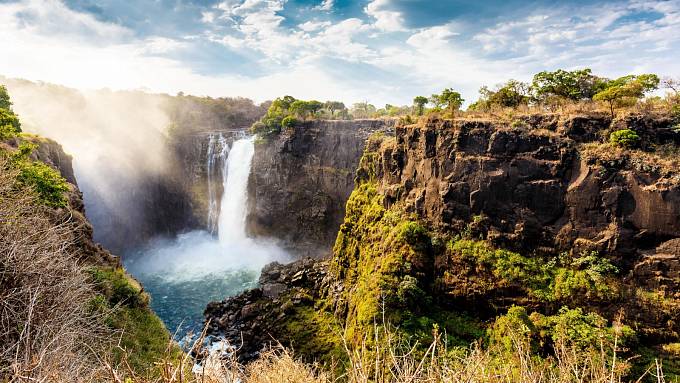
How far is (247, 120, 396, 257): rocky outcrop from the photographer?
4234 cm

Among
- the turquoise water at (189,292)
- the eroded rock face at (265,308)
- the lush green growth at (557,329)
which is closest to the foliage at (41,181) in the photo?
the eroded rock face at (265,308)

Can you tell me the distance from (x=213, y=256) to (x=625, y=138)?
39720mm

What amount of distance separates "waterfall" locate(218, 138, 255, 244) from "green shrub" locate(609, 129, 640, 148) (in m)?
38.0

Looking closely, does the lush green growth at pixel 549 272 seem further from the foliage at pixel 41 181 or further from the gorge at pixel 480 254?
the foliage at pixel 41 181

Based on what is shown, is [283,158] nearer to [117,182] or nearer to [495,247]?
[117,182]

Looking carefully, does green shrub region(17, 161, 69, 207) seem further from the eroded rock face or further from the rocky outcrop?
the rocky outcrop

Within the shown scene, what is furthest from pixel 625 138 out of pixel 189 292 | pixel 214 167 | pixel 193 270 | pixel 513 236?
pixel 214 167

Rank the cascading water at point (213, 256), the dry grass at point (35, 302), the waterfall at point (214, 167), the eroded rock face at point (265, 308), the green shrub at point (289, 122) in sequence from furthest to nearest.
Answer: the waterfall at point (214, 167) → the green shrub at point (289, 122) → the cascading water at point (213, 256) → the eroded rock face at point (265, 308) → the dry grass at point (35, 302)

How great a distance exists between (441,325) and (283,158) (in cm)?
3052

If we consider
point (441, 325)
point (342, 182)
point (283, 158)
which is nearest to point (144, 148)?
point (283, 158)

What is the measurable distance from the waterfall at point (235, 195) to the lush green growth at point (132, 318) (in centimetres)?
2636

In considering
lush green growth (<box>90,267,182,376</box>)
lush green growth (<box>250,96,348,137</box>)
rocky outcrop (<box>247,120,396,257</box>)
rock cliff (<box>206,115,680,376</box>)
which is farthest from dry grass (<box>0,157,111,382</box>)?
lush green growth (<box>250,96,348,137</box>)

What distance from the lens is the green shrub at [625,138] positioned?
703 inches

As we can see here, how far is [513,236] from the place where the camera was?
20031 millimetres
